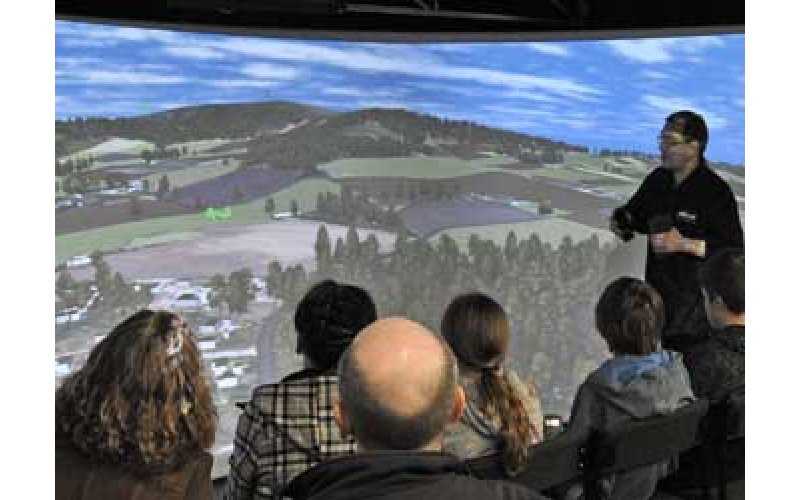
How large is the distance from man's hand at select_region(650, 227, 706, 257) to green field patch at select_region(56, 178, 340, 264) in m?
1.63

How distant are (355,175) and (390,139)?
0.87ft

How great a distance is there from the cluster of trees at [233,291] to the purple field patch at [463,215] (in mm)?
1034

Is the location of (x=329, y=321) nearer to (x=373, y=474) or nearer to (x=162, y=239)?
(x=373, y=474)

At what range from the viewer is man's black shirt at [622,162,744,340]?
4.92m

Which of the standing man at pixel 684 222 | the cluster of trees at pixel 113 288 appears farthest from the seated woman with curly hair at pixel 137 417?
the standing man at pixel 684 222

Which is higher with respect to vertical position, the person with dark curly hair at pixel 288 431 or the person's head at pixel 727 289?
the person's head at pixel 727 289

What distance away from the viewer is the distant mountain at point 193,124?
4926mm

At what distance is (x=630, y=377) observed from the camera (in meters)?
3.43

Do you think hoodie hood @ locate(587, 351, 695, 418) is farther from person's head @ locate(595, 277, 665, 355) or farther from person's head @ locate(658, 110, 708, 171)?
person's head @ locate(658, 110, 708, 171)

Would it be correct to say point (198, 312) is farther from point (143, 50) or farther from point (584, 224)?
point (584, 224)

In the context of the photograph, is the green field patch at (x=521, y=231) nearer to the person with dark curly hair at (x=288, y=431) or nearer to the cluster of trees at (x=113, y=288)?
the cluster of trees at (x=113, y=288)
